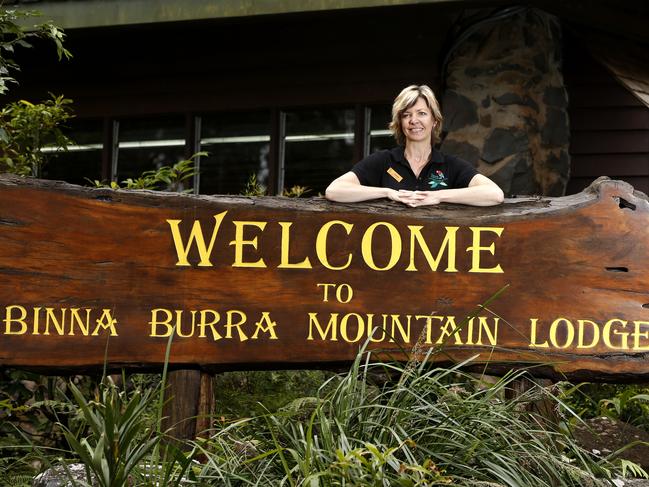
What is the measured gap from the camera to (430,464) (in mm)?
3830

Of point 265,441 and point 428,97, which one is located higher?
point 428,97

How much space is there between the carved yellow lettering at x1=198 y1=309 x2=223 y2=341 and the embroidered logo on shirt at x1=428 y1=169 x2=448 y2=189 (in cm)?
114

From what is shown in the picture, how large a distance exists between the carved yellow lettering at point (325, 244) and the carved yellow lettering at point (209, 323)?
0.53 meters

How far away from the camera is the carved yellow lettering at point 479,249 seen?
494cm

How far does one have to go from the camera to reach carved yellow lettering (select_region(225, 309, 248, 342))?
502 cm

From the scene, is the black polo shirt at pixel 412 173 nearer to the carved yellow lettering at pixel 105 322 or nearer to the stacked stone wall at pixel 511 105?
the carved yellow lettering at pixel 105 322

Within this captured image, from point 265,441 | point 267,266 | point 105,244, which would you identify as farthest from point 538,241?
point 105,244

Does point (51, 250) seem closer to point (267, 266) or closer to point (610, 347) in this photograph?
point (267, 266)

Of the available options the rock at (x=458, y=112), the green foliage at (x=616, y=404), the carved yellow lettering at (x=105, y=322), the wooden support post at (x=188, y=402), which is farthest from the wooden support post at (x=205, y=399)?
the rock at (x=458, y=112)

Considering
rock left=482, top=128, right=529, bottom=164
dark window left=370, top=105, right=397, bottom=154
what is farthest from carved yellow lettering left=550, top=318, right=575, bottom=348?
dark window left=370, top=105, right=397, bottom=154

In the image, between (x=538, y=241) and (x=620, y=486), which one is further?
(x=538, y=241)

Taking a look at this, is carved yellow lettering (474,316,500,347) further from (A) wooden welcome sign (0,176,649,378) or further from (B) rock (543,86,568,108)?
(B) rock (543,86,568,108)

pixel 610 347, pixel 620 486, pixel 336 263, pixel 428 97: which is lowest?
pixel 620 486

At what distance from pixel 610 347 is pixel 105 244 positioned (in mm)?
2293
